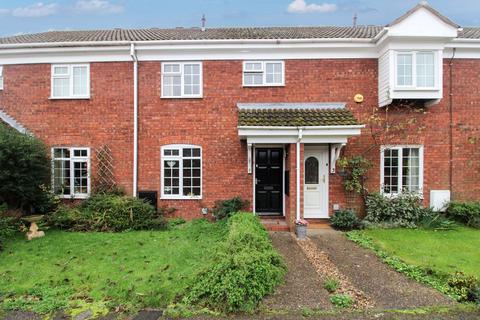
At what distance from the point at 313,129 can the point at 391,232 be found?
372 cm

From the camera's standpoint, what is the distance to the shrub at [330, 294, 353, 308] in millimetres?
4508

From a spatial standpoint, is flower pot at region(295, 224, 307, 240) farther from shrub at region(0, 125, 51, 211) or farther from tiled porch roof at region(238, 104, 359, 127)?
shrub at region(0, 125, 51, 211)

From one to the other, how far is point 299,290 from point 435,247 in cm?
457

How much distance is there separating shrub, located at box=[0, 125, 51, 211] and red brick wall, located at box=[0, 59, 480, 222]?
1355mm

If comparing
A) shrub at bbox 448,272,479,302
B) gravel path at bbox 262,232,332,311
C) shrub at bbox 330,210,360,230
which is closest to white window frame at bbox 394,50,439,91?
shrub at bbox 330,210,360,230

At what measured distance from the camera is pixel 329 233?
9094 mm

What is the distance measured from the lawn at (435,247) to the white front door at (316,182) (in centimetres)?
176

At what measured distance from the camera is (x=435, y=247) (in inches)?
296

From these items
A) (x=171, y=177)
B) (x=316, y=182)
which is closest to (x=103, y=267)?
(x=171, y=177)

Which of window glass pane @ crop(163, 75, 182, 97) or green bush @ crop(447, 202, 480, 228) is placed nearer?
green bush @ crop(447, 202, 480, 228)

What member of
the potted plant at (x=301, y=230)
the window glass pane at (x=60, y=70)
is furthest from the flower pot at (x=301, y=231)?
the window glass pane at (x=60, y=70)

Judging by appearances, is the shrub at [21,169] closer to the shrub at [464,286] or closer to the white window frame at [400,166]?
the shrub at [464,286]

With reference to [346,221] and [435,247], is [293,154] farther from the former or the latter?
[435,247]

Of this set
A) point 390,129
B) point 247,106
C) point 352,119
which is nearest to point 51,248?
point 247,106
